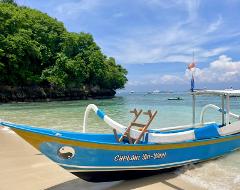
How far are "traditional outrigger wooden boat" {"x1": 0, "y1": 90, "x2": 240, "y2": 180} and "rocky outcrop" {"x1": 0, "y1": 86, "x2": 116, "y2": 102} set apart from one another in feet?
143

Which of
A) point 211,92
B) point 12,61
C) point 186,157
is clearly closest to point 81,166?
point 186,157

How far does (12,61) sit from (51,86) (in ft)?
34.7

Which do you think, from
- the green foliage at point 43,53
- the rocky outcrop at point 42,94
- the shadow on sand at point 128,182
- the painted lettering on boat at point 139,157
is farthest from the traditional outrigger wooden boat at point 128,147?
the rocky outcrop at point 42,94

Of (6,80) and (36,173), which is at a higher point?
(6,80)

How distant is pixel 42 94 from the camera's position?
53250 mm

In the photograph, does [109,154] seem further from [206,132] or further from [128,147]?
[206,132]

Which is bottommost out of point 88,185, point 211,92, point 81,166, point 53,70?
point 88,185

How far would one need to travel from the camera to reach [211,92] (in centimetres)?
896

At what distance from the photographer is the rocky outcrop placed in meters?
47.8

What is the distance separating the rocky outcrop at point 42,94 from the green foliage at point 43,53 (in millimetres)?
1063

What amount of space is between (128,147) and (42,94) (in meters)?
49.1

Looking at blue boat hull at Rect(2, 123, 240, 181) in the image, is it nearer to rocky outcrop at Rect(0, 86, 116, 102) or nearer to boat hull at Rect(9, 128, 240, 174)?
boat hull at Rect(9, 128, 240, 174)

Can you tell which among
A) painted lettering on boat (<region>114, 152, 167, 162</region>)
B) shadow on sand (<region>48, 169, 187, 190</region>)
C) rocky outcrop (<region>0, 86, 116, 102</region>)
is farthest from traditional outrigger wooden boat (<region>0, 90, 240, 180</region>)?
rocky outcrop (<region>0, 86, 116, 102</region>)

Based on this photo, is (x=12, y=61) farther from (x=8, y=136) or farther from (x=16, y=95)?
(x=8, y=136)
